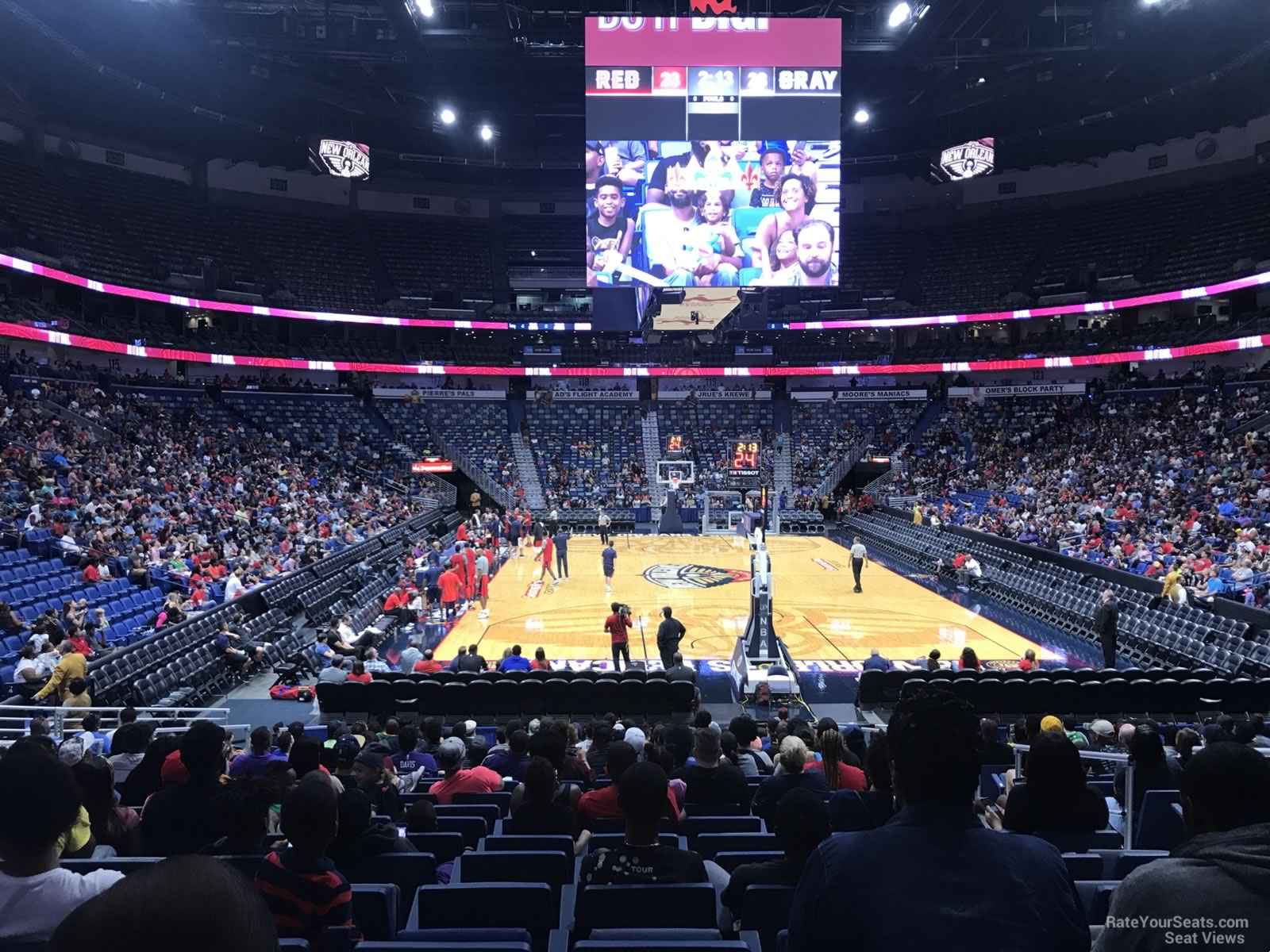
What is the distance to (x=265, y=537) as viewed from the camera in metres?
22.6

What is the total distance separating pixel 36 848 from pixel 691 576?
76.9 ft

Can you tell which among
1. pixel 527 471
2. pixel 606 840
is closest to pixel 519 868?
pixel 606 840

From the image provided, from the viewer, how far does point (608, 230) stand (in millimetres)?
24703

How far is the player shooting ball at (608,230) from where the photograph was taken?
24.6m

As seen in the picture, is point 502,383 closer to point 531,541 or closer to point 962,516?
point 531,541

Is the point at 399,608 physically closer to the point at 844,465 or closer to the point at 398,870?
the point at 398,870

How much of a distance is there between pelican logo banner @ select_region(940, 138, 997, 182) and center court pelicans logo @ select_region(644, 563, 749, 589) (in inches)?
1009

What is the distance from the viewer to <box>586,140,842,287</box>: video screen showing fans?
24609 mm

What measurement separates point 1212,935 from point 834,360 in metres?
47.5

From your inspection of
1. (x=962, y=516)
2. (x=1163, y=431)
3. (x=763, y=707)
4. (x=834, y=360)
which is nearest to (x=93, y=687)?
(x=763, y=707)

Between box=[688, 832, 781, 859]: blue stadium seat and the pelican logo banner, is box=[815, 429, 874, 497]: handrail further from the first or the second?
box=[688, 832, 781, 859]: blue stadium seat

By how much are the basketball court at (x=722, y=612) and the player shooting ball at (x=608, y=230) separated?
945cm

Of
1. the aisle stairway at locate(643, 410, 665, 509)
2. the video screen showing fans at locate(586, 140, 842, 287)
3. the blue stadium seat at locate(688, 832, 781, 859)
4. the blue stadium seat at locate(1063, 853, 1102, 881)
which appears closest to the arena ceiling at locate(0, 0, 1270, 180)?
the video screen showing fans at locate(586, 140, 842, 287)

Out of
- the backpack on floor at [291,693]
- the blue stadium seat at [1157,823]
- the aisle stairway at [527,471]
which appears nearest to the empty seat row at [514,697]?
the backpack on floor at [291,693]
